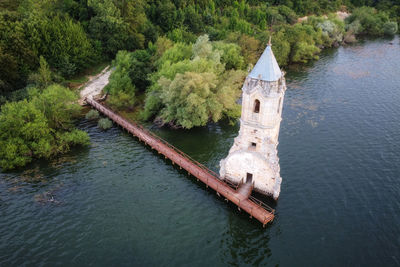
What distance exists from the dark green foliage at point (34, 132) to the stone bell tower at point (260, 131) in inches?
1165

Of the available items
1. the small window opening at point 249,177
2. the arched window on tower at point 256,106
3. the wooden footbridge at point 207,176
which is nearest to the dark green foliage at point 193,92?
the wooden footbridge at point 207,176

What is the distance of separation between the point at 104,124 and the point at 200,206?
2995cm

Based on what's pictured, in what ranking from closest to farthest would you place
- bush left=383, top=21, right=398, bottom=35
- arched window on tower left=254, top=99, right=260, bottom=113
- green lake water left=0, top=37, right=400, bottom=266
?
green lake water left=0, top=37, right=400, bottom=266 → arched window on tower left=254, top=99, right=260, bottom=113 → bush left=383, top=21, right=398, bottom=35

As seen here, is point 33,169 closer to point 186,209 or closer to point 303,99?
point 186,209

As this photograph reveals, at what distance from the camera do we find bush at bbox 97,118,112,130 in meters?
62.5

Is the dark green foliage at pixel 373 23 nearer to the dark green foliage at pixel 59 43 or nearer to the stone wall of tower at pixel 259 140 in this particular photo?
the dark green foliage at pixel 59 43

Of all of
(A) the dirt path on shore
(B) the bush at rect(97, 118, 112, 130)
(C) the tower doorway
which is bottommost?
(B) the bush at rect(97, 118, 112, 130)

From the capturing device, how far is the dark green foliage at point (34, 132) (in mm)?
49625

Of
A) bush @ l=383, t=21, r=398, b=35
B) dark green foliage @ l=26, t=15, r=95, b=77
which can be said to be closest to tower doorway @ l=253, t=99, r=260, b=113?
dark green foliage @ l=26, t=15, r=95, b=77

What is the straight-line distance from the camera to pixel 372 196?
4481 cm

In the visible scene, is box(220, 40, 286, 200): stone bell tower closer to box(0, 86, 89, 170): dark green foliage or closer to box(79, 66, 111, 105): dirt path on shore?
box(0, 86, 89, 170): dark green foliage

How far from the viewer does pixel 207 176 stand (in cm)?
Answer: 4669

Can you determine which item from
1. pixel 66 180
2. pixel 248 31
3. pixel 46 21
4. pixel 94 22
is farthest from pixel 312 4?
pixel 66 180

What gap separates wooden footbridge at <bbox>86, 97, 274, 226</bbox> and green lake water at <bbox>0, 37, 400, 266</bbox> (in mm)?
1383
